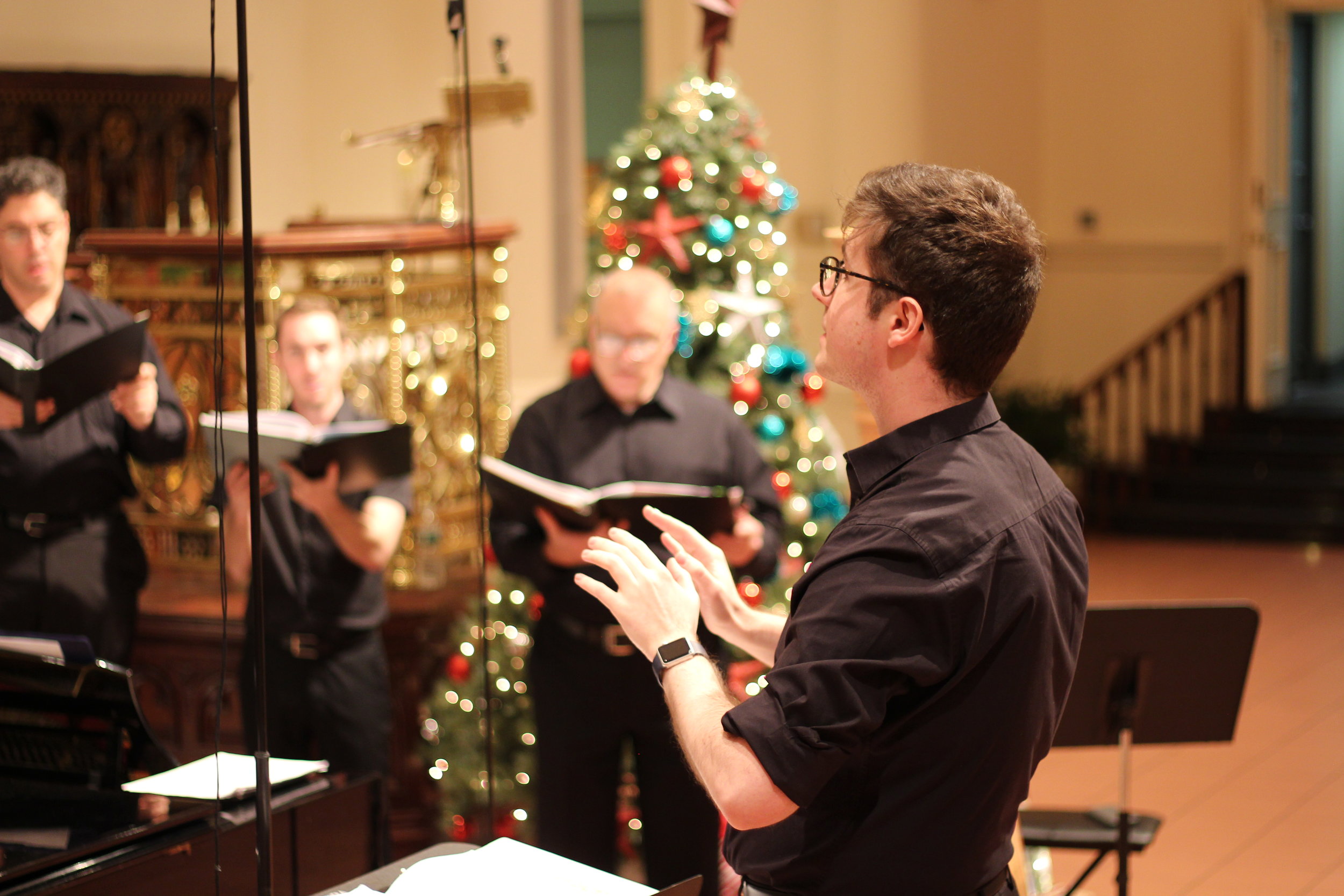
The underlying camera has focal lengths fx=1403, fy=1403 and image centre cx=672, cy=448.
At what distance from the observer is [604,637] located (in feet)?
10.0

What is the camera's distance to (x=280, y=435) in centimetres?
285

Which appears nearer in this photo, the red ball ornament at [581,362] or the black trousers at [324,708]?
the black trousers at [324,708]

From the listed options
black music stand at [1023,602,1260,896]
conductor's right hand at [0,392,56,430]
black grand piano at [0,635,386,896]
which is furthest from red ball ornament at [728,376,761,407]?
black grand piano at [0,635,386,896]

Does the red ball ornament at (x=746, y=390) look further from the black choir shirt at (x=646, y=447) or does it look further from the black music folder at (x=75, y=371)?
the black music folder at (x=75, y=371)

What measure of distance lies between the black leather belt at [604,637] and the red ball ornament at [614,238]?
53.6 inches

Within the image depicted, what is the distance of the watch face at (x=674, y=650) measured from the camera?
1.62 m

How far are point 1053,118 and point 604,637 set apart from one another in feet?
28.6

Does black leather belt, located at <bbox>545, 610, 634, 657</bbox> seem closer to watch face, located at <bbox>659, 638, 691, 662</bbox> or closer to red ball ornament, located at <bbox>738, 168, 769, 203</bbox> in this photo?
watch face, located at <bbox>659, 638, 691, 662</bbox>

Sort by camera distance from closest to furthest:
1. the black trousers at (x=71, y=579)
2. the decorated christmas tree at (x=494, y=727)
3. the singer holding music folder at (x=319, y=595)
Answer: the black trousers at (x=71, y=579) → the singer holding music folder at (x=319, y=595) → the decorated christmas tree at (x=494, y=727)

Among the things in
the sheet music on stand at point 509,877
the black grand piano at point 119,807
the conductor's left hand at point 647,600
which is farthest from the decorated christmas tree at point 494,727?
the conductor's left hand at point 647,600

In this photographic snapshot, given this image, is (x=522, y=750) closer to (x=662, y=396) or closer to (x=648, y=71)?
(x=662, y=396)

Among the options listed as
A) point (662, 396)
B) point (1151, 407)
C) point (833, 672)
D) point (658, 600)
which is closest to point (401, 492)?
point (662, 396)

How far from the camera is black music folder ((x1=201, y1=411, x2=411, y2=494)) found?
2.84 m

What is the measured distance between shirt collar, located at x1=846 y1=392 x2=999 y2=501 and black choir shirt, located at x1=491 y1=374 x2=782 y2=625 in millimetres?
1552
